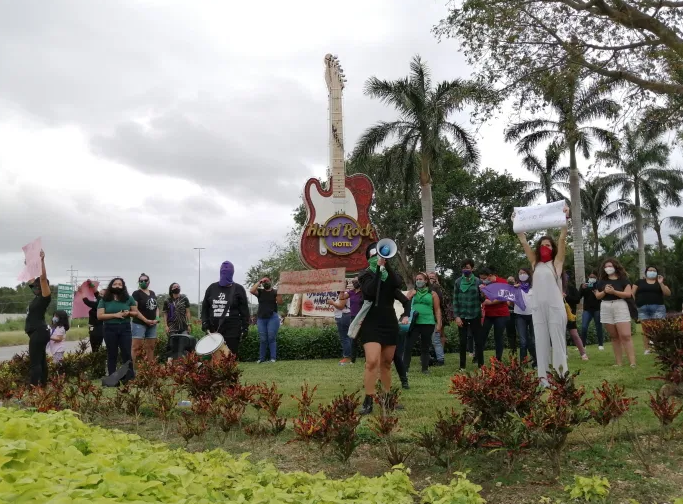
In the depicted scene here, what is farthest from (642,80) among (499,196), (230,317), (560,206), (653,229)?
(653,229)

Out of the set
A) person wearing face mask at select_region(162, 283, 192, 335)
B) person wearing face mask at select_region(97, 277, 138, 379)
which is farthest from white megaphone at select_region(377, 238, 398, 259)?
person wearing face mask at select_region(162, 283, 192, 335)

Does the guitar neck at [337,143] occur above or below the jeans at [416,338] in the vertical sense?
above

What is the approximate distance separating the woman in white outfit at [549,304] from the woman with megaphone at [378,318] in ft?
4.50

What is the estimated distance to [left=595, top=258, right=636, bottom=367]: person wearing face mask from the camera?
908cm

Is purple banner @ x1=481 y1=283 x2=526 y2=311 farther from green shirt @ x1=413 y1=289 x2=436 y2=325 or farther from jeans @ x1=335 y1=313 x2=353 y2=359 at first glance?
jeans @ x1=335 y1=313 x2=353 y2=359

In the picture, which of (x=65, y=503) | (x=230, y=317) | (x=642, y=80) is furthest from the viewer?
(x=642, y=80)

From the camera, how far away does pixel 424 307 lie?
9.08m

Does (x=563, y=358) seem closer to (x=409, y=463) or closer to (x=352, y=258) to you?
(x=409, y=463)

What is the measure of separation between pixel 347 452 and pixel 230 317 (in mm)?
4946

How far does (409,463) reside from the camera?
4316 mm

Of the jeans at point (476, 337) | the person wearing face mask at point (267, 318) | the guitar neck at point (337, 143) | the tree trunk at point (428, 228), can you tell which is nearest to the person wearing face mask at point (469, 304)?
the jeans at point (476, 337)

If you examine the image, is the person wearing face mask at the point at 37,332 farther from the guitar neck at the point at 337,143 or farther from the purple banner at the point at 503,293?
the guitar neck at the point at 337,143

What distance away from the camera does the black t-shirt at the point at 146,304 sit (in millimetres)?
9938

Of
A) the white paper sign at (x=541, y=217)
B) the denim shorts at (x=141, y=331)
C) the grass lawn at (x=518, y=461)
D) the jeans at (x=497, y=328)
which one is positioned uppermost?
the white paper sign at (x=541, y=217)
